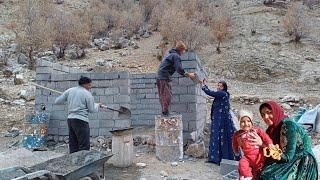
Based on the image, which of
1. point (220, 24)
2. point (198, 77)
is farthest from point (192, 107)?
point (220, 24)

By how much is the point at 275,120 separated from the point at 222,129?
3344mm

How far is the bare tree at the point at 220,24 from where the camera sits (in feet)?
62.5

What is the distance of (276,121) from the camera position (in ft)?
9.23

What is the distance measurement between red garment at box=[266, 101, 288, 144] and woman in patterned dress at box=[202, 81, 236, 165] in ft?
10.3

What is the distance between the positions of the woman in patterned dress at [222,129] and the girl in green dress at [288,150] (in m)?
3.20

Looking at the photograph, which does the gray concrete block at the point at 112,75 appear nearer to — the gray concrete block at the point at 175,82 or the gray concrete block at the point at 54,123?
the gray concrete block at the point at 175,82

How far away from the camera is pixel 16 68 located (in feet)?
51.5

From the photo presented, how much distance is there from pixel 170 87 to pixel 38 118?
275 cm

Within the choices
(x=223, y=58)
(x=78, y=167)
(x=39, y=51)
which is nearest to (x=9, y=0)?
(x=39, y=51)

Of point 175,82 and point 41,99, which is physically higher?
point 175,82

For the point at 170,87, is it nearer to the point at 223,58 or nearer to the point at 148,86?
the point at 148,86

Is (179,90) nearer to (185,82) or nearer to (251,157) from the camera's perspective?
(185,82)

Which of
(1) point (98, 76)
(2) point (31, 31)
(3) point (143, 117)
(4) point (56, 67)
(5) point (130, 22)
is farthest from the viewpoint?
(5) point (130, 22)

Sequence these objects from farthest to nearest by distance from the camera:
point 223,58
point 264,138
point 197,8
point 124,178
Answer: point 197,8
point 223,58
point 124,178
point 264,138
